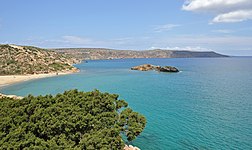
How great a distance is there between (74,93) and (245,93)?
5594 centimetres

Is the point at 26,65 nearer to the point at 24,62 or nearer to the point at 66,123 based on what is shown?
the point at 24,62

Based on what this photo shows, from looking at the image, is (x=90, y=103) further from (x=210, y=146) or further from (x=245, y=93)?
(x=245, y=93)

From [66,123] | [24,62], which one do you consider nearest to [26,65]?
[24,62]

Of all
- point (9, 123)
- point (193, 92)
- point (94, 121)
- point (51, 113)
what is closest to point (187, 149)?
point (94, 121)

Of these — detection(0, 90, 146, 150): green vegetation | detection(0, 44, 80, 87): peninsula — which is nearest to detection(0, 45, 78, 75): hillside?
detection(0, 44, 80, 87): peninsula

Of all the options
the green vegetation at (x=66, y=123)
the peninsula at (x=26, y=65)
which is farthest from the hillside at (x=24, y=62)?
the green vegetation at (x=66, y=123)

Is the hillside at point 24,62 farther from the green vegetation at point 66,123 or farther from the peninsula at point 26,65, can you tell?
the green vegetation at point 66,123

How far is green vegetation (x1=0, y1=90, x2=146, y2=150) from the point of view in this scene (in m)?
22.5

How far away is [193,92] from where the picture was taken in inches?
2849

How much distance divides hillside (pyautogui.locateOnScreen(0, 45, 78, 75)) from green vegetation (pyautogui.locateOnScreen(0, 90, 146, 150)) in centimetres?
10436

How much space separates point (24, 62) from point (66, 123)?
12166cm

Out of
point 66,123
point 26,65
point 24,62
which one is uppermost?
point 66,123

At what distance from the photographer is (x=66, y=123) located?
2433 centimetres

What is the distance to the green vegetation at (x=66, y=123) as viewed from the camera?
73.8 ft
